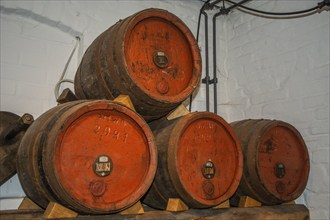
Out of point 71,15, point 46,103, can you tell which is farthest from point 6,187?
point 71,15

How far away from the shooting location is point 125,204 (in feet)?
5.43

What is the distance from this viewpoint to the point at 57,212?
158 centimetres

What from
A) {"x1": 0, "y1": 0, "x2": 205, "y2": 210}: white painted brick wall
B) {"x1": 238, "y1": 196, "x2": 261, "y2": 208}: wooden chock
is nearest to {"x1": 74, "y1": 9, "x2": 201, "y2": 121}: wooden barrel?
{"x1": 0, "y1": 0, "x2": 205, "y2": 210}: white painted brick wall

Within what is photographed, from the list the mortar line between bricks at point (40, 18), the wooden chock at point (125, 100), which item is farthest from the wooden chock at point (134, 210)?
the mortar line between bricks at point (40, 18)

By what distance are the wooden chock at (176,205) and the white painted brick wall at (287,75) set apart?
1252 mm

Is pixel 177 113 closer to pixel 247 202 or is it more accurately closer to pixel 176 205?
pixel 176 205

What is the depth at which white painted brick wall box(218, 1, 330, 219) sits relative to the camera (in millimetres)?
2625

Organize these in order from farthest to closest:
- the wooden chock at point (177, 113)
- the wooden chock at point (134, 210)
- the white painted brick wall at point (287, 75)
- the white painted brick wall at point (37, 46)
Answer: the white painted brick wall at point (287, 75) < the white painted brick wall at point (37, 46) < the wooden chock at point (177, 113) < the wooden chock at point (134, 210)

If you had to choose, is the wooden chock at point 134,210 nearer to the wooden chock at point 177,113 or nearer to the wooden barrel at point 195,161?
the wooden barrel at point 195,161

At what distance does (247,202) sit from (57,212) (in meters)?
1.28

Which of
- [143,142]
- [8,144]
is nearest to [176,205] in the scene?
[143,142]

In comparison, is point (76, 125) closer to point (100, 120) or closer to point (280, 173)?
point (100, 120)

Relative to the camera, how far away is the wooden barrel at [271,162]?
2299mm

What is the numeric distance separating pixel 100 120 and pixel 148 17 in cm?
68
